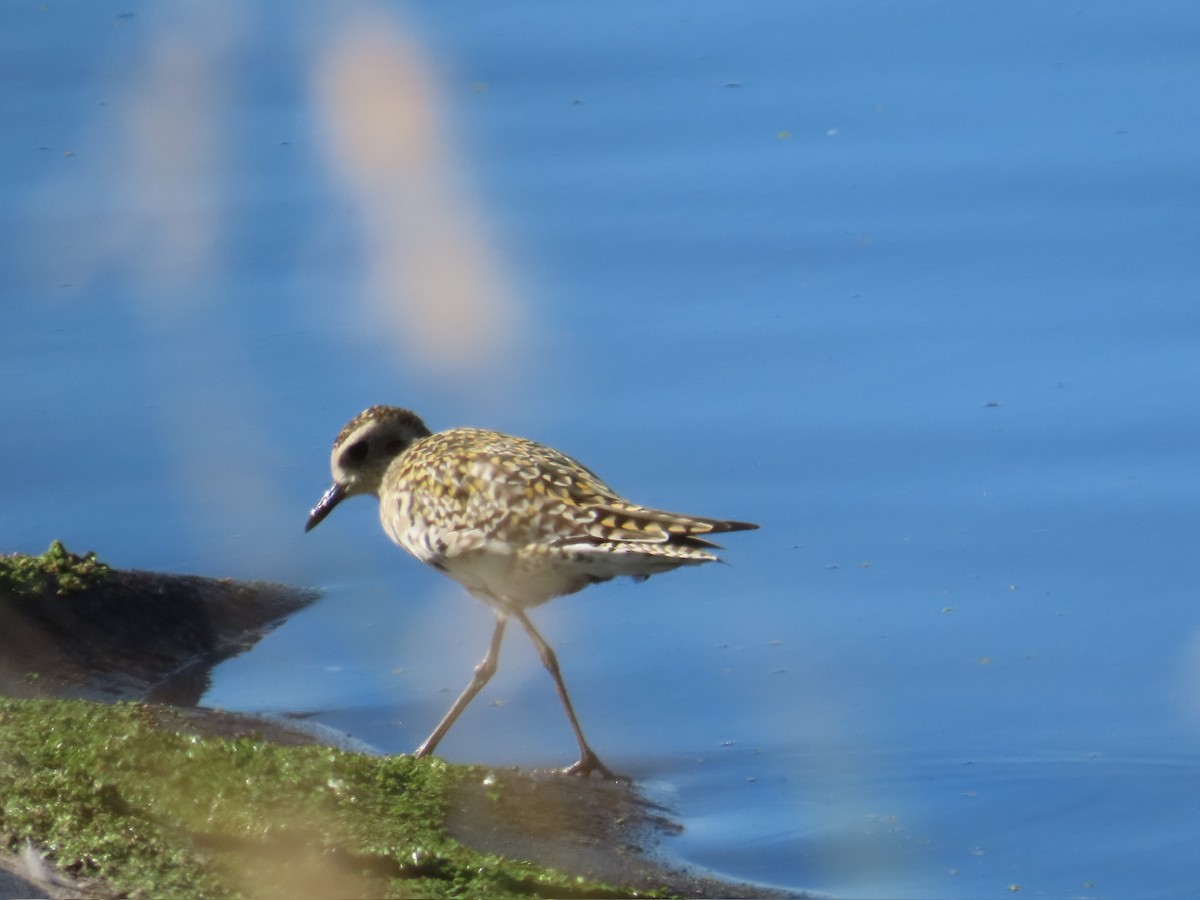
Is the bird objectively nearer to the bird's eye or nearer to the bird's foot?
the bird's foot

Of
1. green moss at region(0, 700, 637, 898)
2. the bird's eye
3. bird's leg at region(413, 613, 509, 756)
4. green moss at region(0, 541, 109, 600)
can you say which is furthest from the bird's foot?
green moss at region(0, 541, 109, 600)

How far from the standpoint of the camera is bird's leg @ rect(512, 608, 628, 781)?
276 inches

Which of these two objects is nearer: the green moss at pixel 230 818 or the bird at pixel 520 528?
the green moss at pixel 230 818

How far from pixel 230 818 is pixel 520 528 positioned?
168 centimetres

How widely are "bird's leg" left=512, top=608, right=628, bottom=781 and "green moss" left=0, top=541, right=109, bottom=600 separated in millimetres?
1724

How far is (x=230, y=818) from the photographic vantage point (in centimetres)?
552

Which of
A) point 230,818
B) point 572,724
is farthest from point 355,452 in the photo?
point 230,818

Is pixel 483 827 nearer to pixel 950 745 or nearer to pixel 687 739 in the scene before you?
pixel 687 739

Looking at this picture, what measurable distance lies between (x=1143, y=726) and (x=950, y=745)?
74 cm

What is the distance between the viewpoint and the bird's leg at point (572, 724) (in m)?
7.00

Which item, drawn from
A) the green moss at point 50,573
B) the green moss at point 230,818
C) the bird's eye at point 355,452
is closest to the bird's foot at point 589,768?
the green moss at point 230,818

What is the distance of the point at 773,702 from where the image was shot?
7766 millimetres

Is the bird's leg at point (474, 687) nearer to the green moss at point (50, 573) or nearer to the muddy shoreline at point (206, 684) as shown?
the muddy shoreline at point (206, 684)

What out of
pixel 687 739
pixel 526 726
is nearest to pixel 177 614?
pixel 526 726
